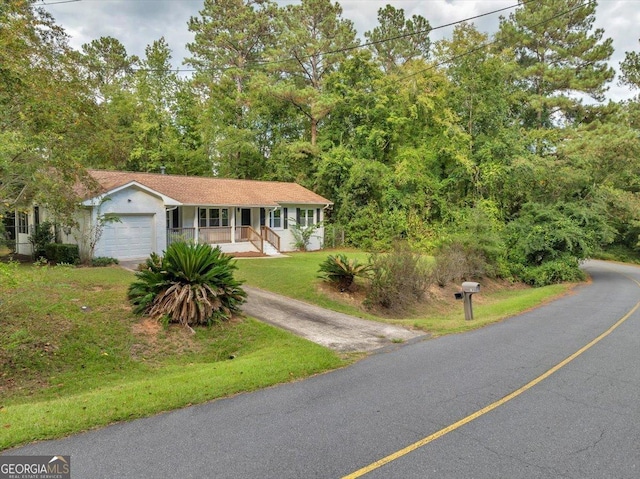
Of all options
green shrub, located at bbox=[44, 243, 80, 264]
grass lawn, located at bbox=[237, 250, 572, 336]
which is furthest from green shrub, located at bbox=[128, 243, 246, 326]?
green shrub, located at bbox=[44, 243, 80, 264]

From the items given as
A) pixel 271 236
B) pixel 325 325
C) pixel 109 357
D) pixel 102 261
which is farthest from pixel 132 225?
pixel 325 325

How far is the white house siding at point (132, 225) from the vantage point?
17.1 meters

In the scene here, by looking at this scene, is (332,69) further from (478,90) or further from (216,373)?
(216,373)

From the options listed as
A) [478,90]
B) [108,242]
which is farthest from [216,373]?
[478,90]

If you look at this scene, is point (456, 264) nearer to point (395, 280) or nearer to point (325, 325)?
point (395, 280)

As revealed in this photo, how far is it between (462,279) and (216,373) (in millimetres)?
14054

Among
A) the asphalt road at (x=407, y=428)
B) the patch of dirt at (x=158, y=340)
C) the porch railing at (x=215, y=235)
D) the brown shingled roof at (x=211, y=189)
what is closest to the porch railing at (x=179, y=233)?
the porch railing at (x=215, y=235)

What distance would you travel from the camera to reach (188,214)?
21.4 meters

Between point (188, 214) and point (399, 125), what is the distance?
17.6 meters

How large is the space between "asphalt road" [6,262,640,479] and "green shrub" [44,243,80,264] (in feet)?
45.4

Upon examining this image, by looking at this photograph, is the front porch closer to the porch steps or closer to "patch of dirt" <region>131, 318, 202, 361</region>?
the porch steps

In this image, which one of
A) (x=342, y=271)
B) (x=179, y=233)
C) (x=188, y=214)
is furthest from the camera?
(x=188, y=214)

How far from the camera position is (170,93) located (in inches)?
1388

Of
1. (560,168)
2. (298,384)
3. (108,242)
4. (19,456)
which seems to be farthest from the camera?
(560,168)
